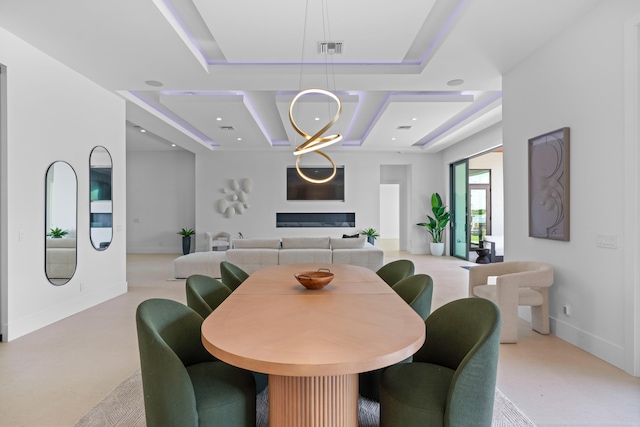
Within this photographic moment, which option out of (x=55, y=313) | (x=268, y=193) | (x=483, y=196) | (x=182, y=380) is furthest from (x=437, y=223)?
(x=182, y=380)

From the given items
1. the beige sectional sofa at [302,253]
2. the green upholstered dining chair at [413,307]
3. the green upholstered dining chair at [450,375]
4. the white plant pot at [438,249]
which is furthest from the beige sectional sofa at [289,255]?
the white plant pot at [438,249]

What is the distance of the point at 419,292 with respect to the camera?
2176mm

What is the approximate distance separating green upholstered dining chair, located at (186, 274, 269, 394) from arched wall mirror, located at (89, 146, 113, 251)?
310 cm

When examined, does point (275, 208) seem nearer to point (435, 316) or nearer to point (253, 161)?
point (253, 161)

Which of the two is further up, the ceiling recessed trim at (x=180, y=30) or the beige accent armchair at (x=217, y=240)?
the ceiling recessed trim at (x=180, y=30)

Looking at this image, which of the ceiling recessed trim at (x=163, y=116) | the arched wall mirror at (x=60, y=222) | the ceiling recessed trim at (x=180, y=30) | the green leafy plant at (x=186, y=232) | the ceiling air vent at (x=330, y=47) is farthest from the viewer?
the green leafy plant at (x=186, y=232)

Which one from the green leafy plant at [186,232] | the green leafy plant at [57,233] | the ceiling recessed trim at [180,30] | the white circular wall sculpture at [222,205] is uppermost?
the ceiling recessed trim at [180,30]

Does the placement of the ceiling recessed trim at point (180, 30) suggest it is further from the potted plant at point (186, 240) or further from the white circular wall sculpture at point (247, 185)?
the potted plant at point (186, 240)

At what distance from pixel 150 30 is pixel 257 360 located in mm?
3341

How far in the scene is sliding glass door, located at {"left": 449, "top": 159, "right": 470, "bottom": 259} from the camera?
28.7 feet

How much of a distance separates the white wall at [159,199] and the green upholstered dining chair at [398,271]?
27.7ft

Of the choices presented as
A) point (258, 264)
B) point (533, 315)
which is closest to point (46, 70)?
point (258, 264)

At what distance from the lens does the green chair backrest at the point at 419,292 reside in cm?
211

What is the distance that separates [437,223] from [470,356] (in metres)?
8.61
